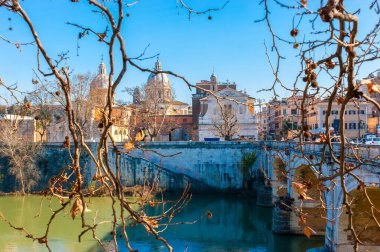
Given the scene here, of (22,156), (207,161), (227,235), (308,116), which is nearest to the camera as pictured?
(308,116)

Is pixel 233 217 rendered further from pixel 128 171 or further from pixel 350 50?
pixel 350 50

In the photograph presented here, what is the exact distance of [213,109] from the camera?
91.0 feet

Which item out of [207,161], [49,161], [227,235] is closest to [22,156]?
[49,161]

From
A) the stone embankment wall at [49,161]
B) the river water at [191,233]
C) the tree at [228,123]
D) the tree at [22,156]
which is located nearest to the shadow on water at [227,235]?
the river water at [191,233]

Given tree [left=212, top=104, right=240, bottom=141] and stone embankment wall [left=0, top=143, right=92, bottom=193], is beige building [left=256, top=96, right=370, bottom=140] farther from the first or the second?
stone embankment wall [left=0, top=143, right=92, bottom=193]

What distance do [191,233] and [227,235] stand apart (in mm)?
1057

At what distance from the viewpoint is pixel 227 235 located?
46.4 feet

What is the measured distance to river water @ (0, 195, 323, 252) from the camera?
40.1 ft

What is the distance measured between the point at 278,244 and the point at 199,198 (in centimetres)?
801

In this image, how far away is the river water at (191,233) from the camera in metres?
12.2

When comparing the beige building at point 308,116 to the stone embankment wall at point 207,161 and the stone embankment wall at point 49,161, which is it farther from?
the stone embankment wall at point 49,161

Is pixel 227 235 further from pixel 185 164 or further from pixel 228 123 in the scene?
pixel 228 123

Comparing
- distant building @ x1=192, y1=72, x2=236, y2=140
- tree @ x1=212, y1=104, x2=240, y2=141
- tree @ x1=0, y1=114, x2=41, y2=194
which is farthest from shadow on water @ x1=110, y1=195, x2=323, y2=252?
distant building @ x1=192, y1=72, x2=236, y2=140

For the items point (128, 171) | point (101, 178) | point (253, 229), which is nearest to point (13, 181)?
point (128, 171)
